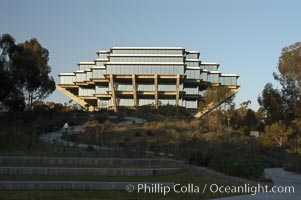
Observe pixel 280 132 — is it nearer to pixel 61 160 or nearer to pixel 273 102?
pixel 273 102

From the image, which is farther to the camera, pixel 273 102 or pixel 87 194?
pixel 273 102

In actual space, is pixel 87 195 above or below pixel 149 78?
below

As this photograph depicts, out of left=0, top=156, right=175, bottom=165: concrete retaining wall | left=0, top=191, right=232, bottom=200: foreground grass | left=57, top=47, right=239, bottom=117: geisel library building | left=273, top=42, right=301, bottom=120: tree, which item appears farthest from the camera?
left=57, top=47, right=239, bottom=117: geisel library building

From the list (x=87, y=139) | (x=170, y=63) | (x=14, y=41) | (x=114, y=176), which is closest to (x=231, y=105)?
(x=170, y=63)

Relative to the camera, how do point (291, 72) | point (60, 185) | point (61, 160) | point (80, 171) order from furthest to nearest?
point (291, 72) → point (61, 160) → point (80, 171) → point (60, 185)

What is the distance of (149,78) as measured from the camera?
90062 mm

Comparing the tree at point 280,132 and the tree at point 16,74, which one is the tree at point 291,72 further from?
the tree at point 16,74

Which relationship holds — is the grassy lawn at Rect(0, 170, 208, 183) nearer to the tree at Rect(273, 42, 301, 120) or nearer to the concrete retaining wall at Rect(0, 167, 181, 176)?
the concrete retaining wall at Rect(0, 167, 181, 176)

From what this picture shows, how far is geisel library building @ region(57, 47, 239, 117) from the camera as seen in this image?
89.2 metres

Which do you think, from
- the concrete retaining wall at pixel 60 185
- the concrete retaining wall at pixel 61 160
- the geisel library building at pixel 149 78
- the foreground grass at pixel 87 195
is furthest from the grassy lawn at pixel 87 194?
the geisel library building at pixel 149 78

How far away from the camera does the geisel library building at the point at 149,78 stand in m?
89.2

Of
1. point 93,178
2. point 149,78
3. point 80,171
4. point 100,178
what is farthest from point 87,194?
point 149,78

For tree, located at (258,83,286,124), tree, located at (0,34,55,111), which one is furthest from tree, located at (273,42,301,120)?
tree, located at (0,34,55,111)

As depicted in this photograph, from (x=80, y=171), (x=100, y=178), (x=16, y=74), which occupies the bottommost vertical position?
(x=100, y=178)
